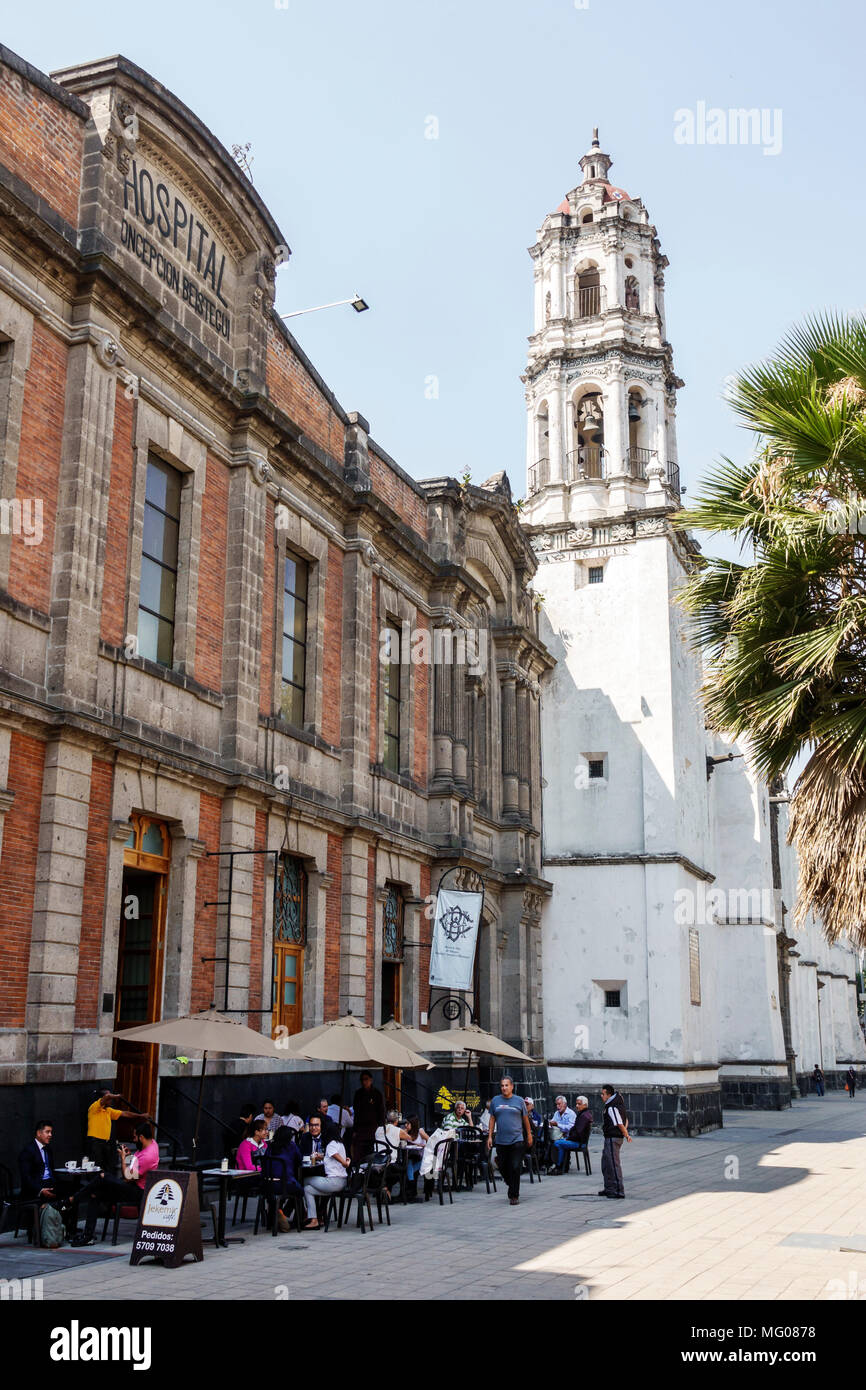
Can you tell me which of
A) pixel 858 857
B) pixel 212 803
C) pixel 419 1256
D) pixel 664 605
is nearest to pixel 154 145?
pixel 212 803

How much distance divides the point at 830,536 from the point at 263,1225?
10.4 metres

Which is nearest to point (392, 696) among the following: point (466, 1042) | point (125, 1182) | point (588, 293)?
point (466, 1042)

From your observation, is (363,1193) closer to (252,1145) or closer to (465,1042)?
(252,1145)

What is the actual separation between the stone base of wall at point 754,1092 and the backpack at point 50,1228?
3333cm

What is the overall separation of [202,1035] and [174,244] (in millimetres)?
11879

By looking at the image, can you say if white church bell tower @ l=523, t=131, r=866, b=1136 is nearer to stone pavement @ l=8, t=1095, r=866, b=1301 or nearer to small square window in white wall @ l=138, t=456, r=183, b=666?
stone pavement @ l=8, t=1095, r=866, b=1301

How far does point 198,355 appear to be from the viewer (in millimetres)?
19703

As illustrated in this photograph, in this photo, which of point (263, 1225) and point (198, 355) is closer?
point (263, 1225)

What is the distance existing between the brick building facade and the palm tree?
783cm

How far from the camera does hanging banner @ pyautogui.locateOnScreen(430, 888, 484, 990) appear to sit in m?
25.8

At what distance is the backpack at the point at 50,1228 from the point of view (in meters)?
13.2

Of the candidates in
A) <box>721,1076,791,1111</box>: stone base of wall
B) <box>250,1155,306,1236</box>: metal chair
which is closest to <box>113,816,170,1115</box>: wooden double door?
<box>250,1155,306,1236</box>: metal chair

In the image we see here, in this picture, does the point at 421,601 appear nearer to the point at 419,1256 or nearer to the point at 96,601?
the point at 96,601

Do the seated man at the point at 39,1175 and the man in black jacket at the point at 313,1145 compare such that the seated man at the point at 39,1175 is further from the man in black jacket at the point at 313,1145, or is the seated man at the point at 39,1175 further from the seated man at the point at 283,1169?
the man in black jacket at the point at 313,1145
